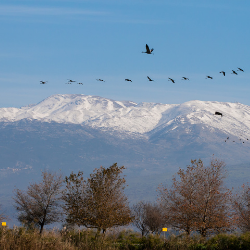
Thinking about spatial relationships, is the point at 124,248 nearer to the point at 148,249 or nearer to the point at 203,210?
the point at 148,249

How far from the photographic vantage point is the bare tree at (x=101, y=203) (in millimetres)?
50844

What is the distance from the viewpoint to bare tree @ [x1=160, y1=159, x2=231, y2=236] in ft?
170

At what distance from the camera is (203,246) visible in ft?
101

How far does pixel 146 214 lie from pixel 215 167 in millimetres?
61653

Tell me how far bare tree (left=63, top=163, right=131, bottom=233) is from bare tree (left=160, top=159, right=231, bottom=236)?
688cm

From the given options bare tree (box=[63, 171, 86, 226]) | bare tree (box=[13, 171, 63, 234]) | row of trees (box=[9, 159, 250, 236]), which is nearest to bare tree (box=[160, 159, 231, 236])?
row of trees (box=[9, 159, 250, 236])

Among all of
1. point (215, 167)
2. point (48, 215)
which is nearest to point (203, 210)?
point (215, 167)

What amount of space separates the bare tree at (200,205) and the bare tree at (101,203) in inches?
271

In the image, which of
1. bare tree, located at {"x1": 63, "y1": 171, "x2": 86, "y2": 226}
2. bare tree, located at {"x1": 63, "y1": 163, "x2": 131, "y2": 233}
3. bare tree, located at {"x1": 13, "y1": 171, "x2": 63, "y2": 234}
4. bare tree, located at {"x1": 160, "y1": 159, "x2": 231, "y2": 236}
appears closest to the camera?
bare tree, located at {"x1": 63, "y1": 163, "x2": 131, "y2": 233}

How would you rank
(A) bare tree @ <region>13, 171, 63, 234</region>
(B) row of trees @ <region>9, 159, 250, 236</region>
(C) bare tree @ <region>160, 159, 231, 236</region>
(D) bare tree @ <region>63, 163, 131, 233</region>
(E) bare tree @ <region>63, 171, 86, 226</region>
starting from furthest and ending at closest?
(A) bare tree @ <region>13, 171, 63, 234</region> → (E) bare tree @ <region>63, 171, 86, 226</region> → (C) bare tree @ <region>160, 159, 231, 236</region> → (B) row of trees @ <region>9, 159, 250, 236</region> → (D) bare tree @ <region>63, 163, 131, 233</region>

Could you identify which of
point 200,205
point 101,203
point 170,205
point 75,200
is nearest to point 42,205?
point 75,200

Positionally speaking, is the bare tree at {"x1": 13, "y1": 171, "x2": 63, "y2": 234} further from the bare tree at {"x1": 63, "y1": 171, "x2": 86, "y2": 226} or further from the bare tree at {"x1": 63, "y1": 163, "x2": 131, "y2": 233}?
the bare tree at {"x1": 63, "y1": 163, "x2": 131, "y2": 233}

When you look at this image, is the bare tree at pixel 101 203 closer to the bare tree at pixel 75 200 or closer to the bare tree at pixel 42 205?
the bare tree at pixel 75 200

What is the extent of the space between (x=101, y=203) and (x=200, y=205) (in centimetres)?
1277
